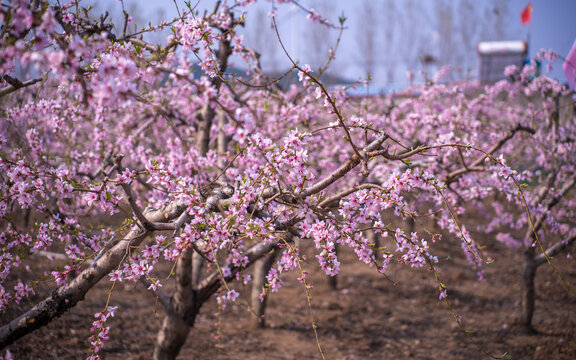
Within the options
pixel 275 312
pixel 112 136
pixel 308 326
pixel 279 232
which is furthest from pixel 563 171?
pixel 112 136

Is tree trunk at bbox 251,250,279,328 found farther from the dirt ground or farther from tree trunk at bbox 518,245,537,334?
tree trunk at bbox 518,245,537,334

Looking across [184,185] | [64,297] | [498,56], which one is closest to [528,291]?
[184,185]

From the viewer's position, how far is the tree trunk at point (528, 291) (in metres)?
6.52

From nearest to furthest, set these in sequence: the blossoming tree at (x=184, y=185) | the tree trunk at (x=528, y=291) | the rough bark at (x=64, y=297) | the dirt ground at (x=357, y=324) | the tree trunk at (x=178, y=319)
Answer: the blossoming tree at (x=184, y=185) → the rough bark at (x=64, y=297) → the tree trunk at (x=178, y=319) → the dirt ground at (x=357, y=324) → the tree trunk at (x=528, y=291)

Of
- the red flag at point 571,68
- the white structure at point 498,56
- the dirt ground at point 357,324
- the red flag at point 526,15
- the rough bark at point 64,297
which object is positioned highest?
the red flag at point 526,15

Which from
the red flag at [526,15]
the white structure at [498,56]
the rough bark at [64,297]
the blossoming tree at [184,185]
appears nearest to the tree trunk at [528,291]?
the blossoming tree at [184,185]

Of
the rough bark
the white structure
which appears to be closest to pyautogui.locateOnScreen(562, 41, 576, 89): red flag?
the rough bark

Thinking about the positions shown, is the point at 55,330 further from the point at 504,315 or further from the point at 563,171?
the point at 563,171

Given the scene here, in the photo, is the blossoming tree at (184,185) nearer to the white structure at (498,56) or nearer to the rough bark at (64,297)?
the rough bark at (64,297)

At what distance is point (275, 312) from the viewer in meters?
7.58

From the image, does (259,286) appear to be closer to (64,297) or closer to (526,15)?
(64,297)

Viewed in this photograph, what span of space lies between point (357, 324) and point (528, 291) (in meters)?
2.76

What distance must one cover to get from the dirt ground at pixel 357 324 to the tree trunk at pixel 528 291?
7.0 inches

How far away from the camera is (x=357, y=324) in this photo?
726 cm
